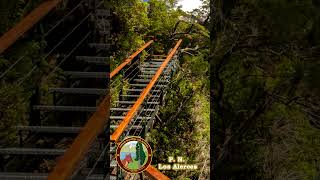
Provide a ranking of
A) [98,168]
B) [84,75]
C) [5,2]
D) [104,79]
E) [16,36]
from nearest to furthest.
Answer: [16,36] < [98,168] < [5,2] < [84,75] < [104,79]

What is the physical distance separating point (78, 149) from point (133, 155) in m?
1.08

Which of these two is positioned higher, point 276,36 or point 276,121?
point 276,36

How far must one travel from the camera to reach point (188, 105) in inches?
126

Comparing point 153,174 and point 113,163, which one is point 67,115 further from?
point 153,174

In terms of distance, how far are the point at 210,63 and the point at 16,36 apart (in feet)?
5.16

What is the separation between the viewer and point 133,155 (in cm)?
243

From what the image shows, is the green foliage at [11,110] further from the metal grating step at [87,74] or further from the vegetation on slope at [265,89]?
the vegetation on slope at [265,89]

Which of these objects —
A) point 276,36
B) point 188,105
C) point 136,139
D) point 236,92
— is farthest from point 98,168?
point 276,36

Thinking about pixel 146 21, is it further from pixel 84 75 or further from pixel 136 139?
pixel 136 139

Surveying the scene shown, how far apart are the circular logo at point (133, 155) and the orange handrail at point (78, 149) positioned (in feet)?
2.68

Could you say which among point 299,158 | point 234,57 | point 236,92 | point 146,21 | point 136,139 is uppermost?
point 146,21

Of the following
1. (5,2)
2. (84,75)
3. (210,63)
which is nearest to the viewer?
(5,2)

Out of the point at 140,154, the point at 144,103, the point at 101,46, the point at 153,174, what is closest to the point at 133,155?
the point at 140,154

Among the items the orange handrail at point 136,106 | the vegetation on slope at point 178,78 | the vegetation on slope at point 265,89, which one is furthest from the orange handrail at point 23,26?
the vegetation on slope at point 265,89
